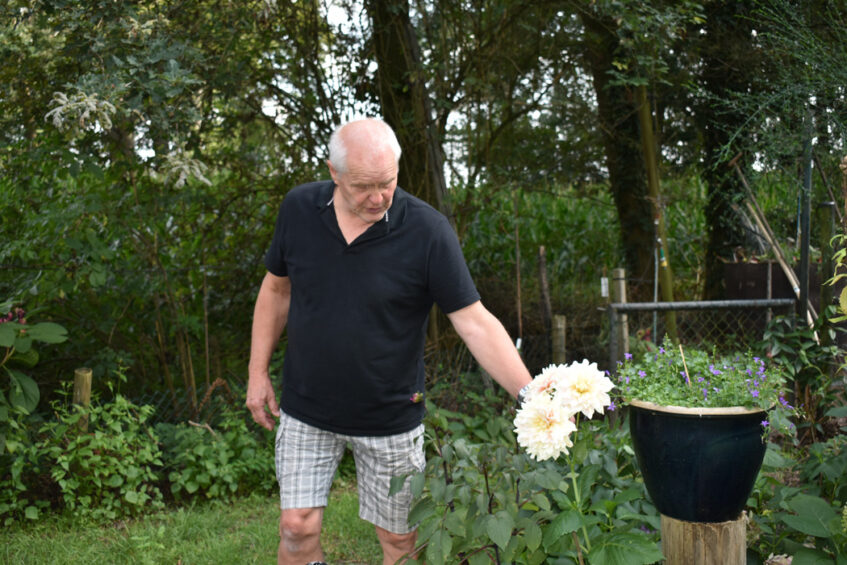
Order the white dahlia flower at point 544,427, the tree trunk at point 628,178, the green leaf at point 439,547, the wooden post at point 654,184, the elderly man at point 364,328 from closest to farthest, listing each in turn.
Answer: the white dahlia flower at point 544,427
the green leaf at point 439,547
the elderly man at point 364,328
the wooden post at point 654,184
the tree trunk at point 628,178

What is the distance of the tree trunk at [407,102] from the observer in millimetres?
5719

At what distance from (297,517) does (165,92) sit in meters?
2.26

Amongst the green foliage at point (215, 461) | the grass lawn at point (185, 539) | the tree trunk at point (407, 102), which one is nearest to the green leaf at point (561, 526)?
the grass lawn at point (185, 539)

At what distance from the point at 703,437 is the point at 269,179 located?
14.2 feet

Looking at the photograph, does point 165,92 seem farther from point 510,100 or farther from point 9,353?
point 510,100

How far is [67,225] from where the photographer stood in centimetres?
462

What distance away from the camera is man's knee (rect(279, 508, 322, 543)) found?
2.63 m

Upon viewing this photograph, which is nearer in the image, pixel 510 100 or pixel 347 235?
pixel 347 235

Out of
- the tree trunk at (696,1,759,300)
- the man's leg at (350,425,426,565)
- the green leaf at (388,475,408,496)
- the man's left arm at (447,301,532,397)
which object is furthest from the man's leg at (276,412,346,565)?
the tree trunk at (696,1,759,300)

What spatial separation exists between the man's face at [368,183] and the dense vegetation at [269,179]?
80cm

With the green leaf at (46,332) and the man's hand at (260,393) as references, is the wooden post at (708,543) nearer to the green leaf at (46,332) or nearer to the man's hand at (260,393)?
the man's hand at (260,393)

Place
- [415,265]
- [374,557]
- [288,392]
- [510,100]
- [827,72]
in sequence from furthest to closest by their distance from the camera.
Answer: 1. [510,100]
2. [827,72]
3. [374,557]
4. [288,392]
5. [415,265]

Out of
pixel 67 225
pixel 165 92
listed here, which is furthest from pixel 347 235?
pixel 67 225

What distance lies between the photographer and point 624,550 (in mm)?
2193
